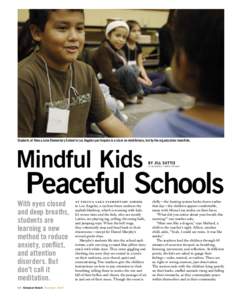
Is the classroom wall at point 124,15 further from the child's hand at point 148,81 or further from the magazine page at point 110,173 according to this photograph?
the child's hand at point 148,81

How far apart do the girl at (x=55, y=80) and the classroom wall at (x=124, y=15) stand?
21 mm

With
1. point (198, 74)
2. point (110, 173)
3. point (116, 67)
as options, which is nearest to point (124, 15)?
point (116, 67)

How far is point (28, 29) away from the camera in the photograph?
40.5 inches

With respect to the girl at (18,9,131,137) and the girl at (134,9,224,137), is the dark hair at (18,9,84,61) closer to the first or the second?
the girl at (18,9,131,137)

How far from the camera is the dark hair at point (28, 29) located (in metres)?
1.02

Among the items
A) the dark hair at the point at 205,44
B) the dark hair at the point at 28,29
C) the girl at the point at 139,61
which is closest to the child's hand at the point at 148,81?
the girl at the point at 139,61

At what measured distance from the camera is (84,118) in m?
1.07

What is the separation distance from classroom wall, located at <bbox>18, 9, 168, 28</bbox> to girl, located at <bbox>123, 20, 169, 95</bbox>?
19 mm

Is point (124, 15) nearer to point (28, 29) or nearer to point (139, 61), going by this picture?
point (139, 61)

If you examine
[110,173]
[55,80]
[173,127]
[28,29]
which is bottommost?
[110,173]

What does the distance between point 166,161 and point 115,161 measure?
13 cm

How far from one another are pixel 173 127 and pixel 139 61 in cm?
21
